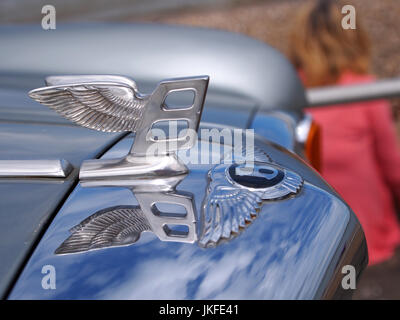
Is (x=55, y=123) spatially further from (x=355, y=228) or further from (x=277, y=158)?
(x=355, y=228)

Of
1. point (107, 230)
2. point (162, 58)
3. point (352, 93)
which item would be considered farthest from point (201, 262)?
point (352, 93)

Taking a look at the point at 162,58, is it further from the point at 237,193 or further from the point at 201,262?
the point at 201,262

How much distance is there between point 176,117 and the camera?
103cm

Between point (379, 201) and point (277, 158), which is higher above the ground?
point (277, 158)

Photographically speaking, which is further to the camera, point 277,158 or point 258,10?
point 258,10

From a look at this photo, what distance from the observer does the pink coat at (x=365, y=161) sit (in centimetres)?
325

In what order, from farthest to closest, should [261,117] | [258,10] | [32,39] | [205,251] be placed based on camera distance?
[258,10] → [32,39] → [261,117] → [205,251]

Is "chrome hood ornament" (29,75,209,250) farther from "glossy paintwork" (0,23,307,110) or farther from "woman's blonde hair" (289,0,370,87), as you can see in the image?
"woman's blonde hair" (289,0,370,87)

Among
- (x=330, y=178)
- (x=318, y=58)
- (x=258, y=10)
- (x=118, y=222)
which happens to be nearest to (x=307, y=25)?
(x=318, y=58)

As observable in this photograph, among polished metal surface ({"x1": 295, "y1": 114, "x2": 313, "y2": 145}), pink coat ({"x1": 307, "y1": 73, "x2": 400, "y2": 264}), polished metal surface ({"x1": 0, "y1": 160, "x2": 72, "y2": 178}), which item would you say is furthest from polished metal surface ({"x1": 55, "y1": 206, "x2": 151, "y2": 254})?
pink coat ({"x1": 307, "y1": 73, "x2": 400, "y2": 264})

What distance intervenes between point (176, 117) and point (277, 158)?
27cm

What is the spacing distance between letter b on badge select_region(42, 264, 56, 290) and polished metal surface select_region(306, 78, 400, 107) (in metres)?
1.95

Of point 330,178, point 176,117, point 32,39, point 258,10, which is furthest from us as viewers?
point 258,10

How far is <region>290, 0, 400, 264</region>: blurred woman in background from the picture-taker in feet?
10.7
